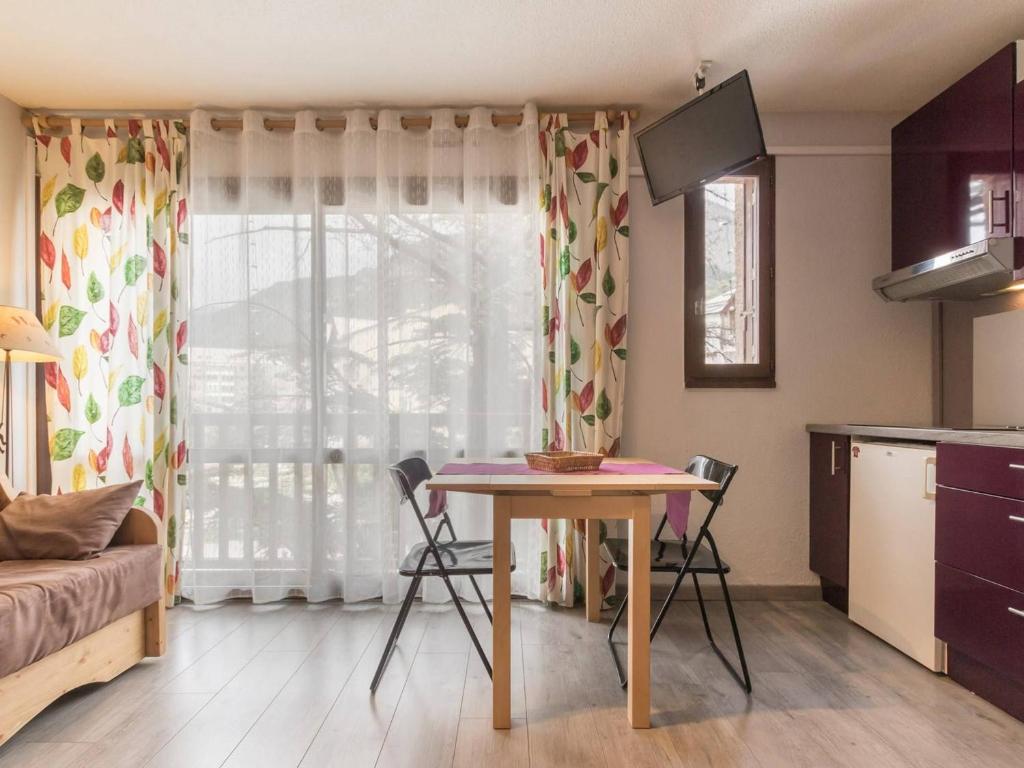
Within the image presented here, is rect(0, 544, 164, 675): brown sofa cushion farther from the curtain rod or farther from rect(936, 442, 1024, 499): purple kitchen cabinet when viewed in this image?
rect(936, 442, 1024, 499): purple kitchen cabinet

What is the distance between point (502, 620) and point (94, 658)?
1.49m

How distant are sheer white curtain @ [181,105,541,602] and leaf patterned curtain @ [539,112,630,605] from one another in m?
0.10

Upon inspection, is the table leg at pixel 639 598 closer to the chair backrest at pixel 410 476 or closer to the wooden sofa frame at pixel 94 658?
the chair backrest at pixel 410 476

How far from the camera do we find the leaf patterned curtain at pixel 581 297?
339 centimetres

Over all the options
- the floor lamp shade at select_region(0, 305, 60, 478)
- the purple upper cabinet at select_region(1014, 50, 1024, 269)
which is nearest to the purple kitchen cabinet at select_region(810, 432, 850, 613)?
the purple upper cabinet at select_region(1014, 50, 1024, 269)

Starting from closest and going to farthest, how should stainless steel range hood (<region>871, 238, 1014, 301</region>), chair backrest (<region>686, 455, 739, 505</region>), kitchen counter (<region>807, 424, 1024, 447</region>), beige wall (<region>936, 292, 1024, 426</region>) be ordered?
kitchen counter (<region>807, 424, 1024, 447</region>), chair backrest (<region>686, 455, 739, 505</region>), stainless steel range hood (<region>871, 238, 1014, 301</region>), beige wall (<region>936, 292, 1024, 426</region>)

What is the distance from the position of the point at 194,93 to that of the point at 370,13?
1.26m

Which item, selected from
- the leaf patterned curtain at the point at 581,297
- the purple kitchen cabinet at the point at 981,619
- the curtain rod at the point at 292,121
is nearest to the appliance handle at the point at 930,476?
the purple kitchen cabinet at the point at 981,619

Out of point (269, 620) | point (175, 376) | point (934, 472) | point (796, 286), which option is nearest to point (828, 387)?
point (796, 286)

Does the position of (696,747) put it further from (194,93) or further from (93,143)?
(93,143)

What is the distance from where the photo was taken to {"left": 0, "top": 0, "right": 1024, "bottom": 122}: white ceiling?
8.67 ft

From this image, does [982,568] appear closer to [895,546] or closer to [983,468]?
[983,468]

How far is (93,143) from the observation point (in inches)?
137

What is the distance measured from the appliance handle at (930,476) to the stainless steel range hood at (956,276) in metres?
0.81
